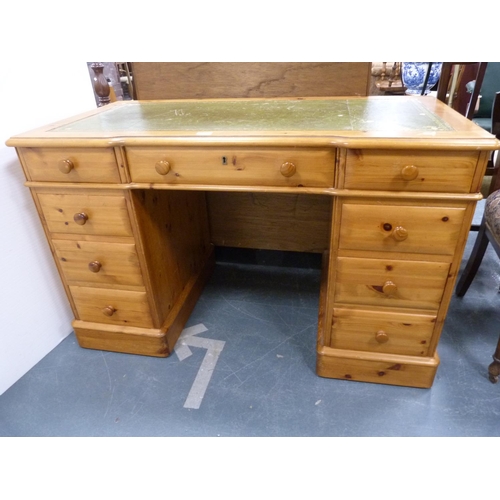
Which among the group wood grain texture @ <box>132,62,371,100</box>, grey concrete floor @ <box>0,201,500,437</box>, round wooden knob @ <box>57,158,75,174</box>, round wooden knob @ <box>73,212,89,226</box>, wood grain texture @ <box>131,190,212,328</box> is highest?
wood grain texture @ <box>132,62,371,100</box>

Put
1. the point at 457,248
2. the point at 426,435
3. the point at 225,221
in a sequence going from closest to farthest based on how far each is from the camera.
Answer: the point at 457,248 < the point at 426,435 < the point at 225,221

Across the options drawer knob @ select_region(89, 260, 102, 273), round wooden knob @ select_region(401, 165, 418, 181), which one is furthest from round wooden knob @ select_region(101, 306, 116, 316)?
round wooden knob @ select_region(401, 165, 418, 181)

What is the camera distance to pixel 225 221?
1.74m

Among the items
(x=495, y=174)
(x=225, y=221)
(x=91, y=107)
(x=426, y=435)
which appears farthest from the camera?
(x=225, y=221)

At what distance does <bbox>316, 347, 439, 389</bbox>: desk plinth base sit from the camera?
1.14 metres

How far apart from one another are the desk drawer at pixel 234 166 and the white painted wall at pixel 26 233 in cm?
45

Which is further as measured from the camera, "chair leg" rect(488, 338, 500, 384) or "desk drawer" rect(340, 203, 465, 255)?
"chair leg" rect(488, 338, 500, 384)

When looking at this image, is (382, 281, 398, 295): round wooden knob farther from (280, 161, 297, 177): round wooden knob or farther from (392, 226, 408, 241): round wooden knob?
(280, 161, 297, 177): round wooden knob

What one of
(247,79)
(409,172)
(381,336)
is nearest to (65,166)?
A: (247,79)

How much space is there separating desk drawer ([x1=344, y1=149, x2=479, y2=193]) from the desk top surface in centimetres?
4

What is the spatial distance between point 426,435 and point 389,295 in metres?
0.41

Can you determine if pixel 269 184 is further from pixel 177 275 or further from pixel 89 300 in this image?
pixel 89 300
